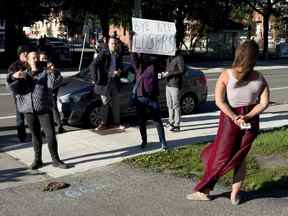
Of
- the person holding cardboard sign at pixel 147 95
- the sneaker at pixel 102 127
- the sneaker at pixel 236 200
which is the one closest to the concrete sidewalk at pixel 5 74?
the sneaker at pixel 102 127

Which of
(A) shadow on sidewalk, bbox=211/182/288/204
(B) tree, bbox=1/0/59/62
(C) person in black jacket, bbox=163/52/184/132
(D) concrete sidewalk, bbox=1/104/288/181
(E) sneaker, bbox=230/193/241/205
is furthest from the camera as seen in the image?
(B) tree, bbox=1/0/59/62

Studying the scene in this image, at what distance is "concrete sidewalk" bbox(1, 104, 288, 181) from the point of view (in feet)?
26.1

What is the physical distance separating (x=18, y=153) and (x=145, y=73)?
2.34 m

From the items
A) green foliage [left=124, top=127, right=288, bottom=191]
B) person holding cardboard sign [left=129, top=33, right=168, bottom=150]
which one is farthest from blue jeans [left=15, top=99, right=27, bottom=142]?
green foliage [left=124, top=127, right=288, bottom=191]

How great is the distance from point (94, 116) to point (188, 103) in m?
2.88

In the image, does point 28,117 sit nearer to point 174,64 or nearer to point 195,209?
point 195,209

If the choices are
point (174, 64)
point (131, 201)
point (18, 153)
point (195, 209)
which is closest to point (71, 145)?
point (18, 153)

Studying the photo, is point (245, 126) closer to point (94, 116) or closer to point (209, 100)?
point (94, 116)

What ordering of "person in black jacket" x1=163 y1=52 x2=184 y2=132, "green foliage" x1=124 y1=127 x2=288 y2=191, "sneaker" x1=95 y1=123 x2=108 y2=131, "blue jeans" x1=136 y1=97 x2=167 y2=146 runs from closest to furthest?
"green foliage" x1=124 y1=127 x2=288 y2=191 < "blue jeans" x1=136 y1=97 x2=167 y2=146 < "person in black jacket" x1=163 y1=52 x2=184 y2=132 < "sneaker" x1=95 y1=123 x2=108 y2=131

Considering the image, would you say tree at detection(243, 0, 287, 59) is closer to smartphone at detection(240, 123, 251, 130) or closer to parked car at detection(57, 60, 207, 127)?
parked car at detection(57, 60, 207, 127)

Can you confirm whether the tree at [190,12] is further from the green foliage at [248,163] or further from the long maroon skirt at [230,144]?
the long maroon skirt at [230,144]

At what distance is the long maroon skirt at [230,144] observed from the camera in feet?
17.7

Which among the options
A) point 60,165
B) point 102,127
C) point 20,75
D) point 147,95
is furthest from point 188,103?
point 20,75

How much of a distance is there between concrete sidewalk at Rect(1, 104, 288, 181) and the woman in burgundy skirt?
8.36 ft
